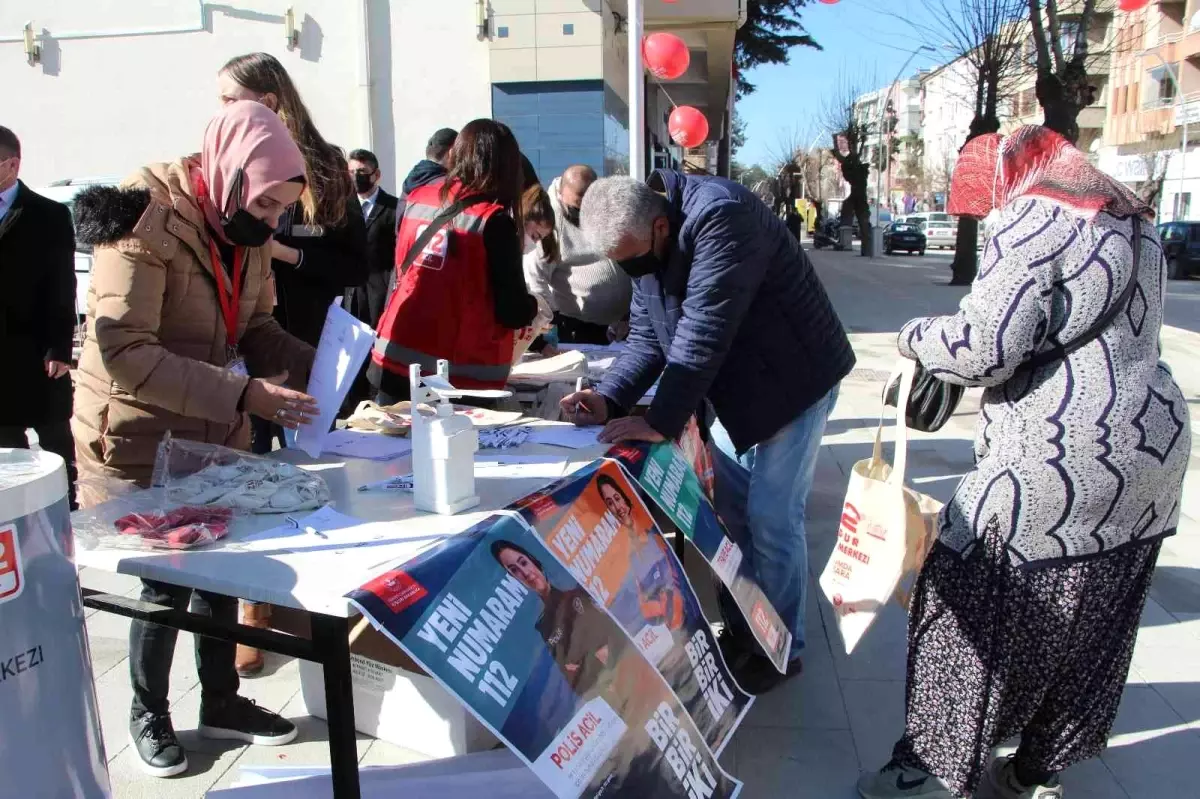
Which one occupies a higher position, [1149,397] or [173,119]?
[173,119]

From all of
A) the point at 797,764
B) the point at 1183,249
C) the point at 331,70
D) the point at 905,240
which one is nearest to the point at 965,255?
the point at 1183,249

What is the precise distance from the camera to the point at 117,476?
2119mm

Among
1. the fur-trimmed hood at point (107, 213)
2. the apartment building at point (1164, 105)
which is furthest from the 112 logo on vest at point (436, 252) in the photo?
the apartment building at point (1164, 105)

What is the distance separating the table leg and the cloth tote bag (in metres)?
1.16

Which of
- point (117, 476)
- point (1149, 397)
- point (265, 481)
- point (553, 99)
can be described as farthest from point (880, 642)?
point (553, 99)

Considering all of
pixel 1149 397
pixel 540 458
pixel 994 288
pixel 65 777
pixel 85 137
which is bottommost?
pixel 65 777

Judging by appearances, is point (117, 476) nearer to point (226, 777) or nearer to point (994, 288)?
point (226, 777)

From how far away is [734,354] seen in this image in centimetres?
257

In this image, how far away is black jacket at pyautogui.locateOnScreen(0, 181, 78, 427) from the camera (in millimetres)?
3393

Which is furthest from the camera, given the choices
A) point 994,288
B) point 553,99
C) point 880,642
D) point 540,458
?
point 553,99

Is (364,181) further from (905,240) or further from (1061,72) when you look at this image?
(905,240)

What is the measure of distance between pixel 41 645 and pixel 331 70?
30.1 feet

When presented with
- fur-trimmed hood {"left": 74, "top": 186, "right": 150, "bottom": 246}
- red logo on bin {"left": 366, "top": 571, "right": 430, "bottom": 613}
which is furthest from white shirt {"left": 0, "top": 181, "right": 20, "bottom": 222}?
red logo on bin {"left": 366, "top": 571, "right": 430, "bottom": 613}

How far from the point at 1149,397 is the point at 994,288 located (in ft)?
1.30
